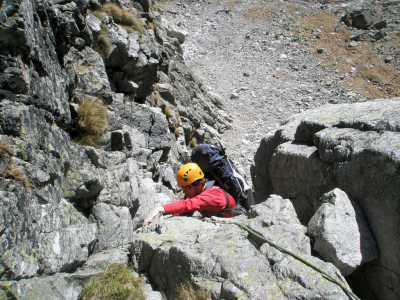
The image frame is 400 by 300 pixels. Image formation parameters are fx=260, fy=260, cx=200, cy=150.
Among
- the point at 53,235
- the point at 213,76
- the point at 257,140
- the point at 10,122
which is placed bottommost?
the point at 257,140

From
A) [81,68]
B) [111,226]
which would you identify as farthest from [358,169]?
[81,68]

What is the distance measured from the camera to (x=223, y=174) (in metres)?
7.41

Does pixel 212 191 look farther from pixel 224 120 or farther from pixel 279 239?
pixel 224 120

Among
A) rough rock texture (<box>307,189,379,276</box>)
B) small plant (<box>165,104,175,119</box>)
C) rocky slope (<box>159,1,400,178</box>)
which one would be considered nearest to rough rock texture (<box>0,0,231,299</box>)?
rough rock texture (<box>307,189,379,276</box>)

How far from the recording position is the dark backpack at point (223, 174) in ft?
23.6

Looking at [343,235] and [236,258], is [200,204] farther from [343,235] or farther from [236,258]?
[343,235]

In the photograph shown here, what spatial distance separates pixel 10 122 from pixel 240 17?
45.2 m

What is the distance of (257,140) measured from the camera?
23.7m

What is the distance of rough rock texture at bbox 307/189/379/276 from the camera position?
381cm

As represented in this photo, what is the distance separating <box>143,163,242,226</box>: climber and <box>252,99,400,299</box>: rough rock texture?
65.0 inches

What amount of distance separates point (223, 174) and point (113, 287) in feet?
13.5

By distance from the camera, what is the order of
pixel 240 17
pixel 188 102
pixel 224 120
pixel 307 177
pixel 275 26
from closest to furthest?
pixel 307 177
pixel 188 102
pixel 224 120
pixel 275 26
pixel 240 17

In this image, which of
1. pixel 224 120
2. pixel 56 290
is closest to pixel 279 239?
pixel 56 290

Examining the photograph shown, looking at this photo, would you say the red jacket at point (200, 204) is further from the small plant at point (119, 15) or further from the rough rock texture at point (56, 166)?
the small plant at point (119, 15)
